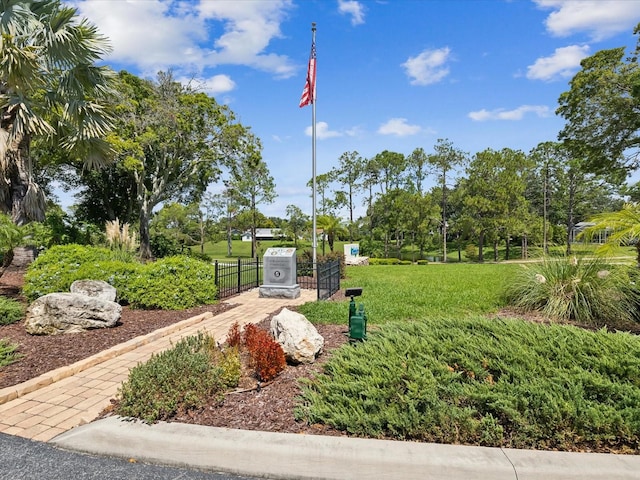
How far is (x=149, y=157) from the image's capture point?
21.0 m

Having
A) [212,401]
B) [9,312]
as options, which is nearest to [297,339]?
[212,401]

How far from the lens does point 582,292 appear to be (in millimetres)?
6586

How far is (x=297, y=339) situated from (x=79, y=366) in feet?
8.67

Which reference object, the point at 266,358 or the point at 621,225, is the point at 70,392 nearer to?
the point at 266,358

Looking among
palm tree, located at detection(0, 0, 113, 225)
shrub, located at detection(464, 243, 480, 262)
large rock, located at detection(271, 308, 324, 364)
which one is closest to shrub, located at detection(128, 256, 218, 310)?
large rock, located at detection(271, 308, 324, 364)

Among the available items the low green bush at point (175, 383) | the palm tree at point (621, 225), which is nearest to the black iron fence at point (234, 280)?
the low green bush at point (175, 383)

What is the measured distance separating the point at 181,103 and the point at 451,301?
1658 centimetres

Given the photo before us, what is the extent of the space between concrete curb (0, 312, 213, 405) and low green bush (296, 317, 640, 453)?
9.48ft

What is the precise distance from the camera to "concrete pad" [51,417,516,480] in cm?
234

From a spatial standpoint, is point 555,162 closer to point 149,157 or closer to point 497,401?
point 149,157

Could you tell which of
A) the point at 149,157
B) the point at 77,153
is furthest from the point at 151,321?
the point at 149,157

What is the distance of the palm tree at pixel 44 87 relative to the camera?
28.1 ft

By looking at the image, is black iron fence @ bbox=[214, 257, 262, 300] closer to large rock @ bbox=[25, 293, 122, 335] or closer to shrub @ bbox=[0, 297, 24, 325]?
large rock @ bbox=[25, 293, 122, 335]

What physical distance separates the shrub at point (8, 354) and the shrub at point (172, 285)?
9.20 ft
